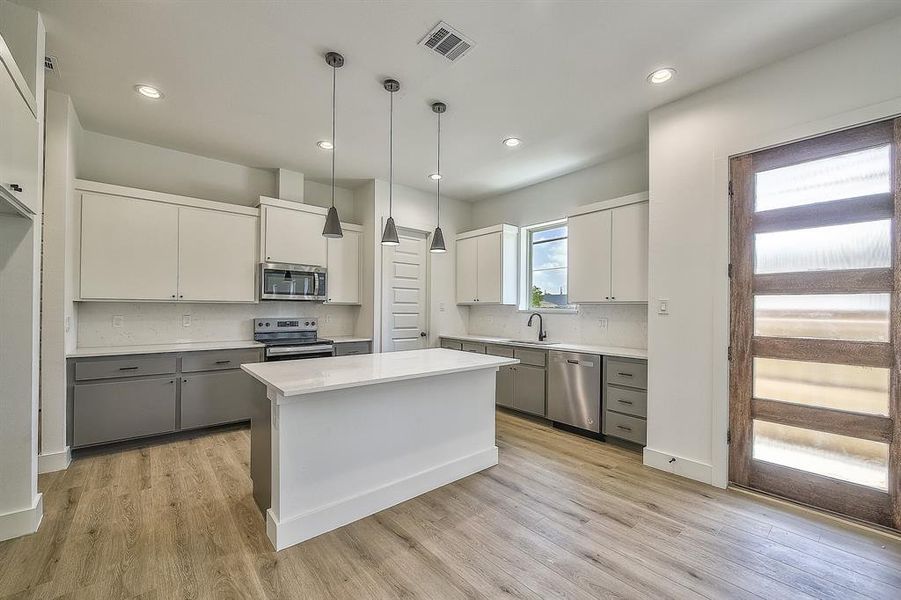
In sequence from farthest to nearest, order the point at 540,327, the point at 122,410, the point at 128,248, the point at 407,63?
the point at 540,327
the point at 128,248
the point at 122,410
the point at 407,63

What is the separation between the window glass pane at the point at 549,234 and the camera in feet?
16.2

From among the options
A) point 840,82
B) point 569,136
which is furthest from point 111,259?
point 840,82

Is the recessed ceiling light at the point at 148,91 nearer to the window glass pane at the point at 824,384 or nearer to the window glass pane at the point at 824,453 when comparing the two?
the window glass pane at the point at 824,384

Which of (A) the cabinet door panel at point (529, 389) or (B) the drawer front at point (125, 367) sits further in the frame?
(A) the cabinet door panel at point (529, 389)

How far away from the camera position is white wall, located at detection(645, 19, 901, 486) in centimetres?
232

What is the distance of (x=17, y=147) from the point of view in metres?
1.86

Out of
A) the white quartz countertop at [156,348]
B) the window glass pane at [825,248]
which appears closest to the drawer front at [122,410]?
the white quartz countertop at [156,348]

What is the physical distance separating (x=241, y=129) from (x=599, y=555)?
13.9 feet

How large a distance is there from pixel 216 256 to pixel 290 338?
3.97 ft

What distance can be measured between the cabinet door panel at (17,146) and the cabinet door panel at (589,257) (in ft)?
13.7

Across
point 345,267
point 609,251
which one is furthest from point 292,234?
point 609,251

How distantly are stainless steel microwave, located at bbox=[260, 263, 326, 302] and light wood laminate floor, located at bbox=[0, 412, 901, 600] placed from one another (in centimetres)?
201

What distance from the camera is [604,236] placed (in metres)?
3.96

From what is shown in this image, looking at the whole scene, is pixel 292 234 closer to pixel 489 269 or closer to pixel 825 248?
pixel 489 269
